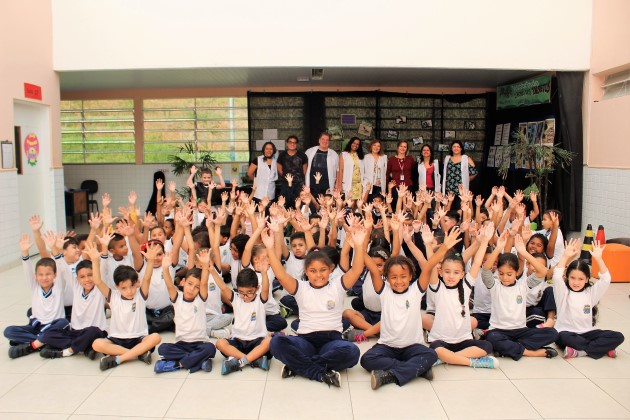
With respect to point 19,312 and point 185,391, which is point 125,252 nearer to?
point 19,312

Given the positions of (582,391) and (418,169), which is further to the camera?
(418,169)

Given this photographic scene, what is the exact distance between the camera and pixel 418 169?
7.89 meters

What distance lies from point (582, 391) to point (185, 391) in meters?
2.44

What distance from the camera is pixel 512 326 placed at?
3920 millimetres

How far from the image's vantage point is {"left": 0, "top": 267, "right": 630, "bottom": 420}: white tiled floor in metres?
2.99

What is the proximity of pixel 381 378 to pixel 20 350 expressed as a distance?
2601mm

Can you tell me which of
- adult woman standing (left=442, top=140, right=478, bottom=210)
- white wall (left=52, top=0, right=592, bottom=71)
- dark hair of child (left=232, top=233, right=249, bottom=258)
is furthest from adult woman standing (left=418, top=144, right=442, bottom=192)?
dark hair of child (left=232, top=233, right=249, bottom=258)

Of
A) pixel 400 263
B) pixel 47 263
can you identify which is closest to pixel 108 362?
pixel 47 263

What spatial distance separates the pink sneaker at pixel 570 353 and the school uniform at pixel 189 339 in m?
2.48

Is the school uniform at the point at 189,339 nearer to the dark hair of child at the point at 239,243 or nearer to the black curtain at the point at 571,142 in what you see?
the dark hair of child at the point at 239,243

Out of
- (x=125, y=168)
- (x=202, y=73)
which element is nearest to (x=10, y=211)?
(x=202, y=73)

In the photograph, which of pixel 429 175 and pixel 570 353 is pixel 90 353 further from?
pixel 429 175

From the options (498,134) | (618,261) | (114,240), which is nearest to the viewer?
(114,240)

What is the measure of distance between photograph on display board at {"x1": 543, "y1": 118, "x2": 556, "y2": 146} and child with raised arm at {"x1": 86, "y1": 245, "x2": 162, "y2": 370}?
250 inches
